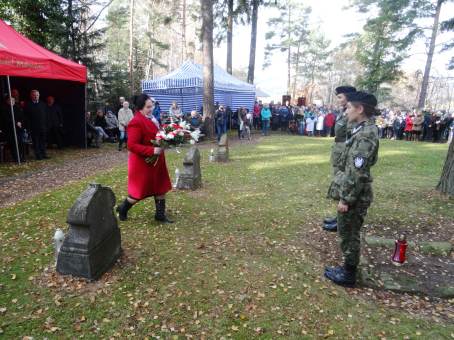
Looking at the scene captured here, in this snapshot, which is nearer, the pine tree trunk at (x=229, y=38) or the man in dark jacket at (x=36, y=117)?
the man in dark jacket at (x=36, y=117)

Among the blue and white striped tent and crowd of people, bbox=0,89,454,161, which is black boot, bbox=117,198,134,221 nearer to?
crowd of people, bbox=0,89,454,161

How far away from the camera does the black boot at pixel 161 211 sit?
5503 millimetres

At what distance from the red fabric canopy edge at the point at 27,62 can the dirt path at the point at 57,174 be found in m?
2.60

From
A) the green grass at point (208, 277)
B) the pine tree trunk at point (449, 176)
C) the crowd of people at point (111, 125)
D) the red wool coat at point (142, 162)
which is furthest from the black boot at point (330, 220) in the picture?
the crowd of people at point (111, 125)

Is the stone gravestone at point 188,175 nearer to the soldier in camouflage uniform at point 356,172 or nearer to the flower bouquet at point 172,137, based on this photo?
the flower bouquet at point 172,137

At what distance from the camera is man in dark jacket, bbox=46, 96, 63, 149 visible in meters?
11.6

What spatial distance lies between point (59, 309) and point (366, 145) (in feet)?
11.6

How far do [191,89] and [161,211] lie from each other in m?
16.1

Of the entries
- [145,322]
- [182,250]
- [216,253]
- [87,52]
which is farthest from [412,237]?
[87,52]

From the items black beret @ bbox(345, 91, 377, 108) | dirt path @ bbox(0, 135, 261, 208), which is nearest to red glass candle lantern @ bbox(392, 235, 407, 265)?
black beret @ bbox(345, 91, 377, 108)

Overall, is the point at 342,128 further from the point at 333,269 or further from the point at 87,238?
the point at 87,238

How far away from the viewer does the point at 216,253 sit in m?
4.77

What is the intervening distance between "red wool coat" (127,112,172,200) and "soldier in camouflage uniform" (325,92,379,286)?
8.63 feet

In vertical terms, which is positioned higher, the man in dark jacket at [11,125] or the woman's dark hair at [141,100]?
the woman's dark hair at [141,100]
